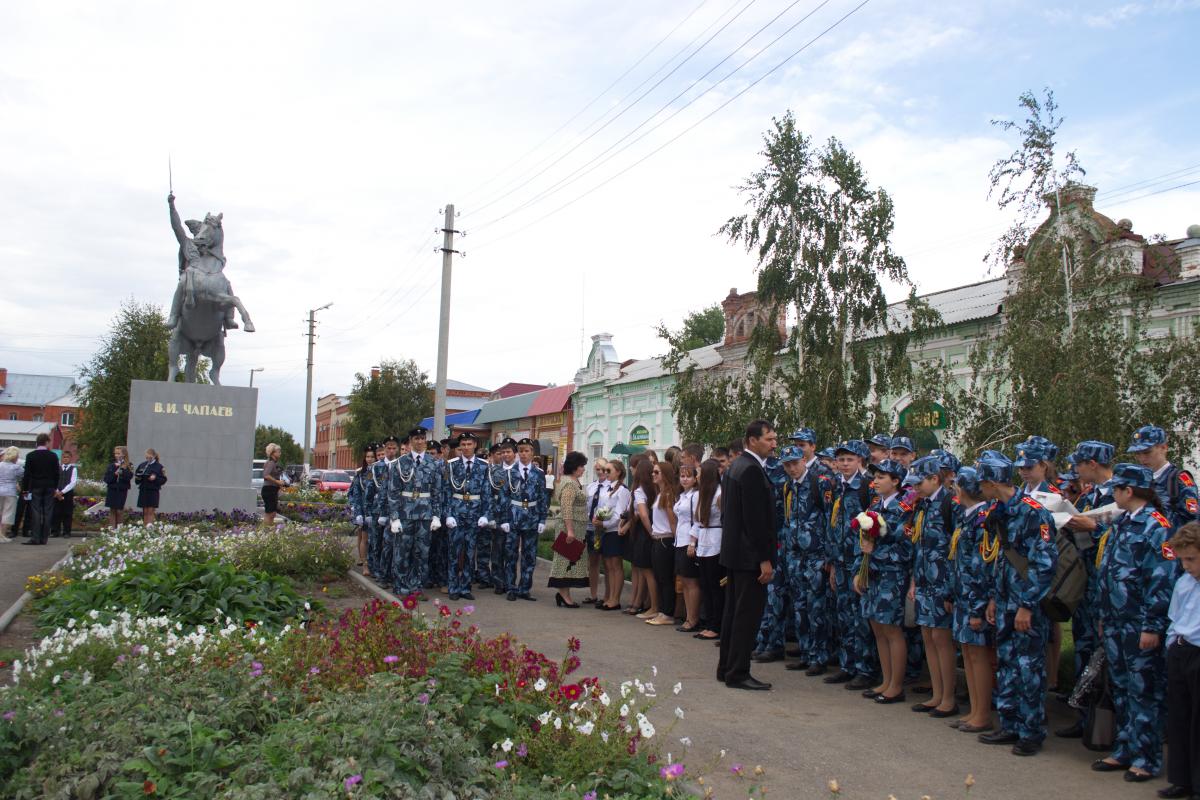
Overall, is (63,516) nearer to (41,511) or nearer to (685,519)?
(41,511)

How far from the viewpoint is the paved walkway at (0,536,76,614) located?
32.7 ft

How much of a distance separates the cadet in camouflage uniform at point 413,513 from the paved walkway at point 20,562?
3965 millimetres

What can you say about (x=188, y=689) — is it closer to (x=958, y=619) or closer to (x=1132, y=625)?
(x=958, y=619)

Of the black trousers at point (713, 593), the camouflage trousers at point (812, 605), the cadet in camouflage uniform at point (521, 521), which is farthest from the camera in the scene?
the cadet in camouflage uniform at point (521, 521)

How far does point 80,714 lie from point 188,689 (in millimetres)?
505

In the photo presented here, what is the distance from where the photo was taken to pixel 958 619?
5922mm

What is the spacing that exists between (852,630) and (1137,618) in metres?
2.41

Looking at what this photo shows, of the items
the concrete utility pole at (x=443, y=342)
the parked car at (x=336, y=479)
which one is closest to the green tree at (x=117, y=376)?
the parked car at (x=336, y=479)

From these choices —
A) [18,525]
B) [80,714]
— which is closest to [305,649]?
[80,714]

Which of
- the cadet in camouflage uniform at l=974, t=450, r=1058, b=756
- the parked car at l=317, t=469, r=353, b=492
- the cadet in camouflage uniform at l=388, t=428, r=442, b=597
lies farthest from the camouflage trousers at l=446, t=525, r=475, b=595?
the parked car at l=317, t=469, r=353, b=492

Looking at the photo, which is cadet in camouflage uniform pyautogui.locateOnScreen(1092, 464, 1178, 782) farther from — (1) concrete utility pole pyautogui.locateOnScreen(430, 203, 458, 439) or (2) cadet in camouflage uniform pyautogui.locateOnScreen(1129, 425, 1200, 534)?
(1) concrete utility pole pyautogui.locateOnScreen(430, 203, 458, 439)

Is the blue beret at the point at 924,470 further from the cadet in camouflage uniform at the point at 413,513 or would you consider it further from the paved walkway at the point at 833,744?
the cadet in camouflage uniform at the point at 413,513

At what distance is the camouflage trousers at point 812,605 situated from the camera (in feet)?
25.1

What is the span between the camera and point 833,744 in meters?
5.54
